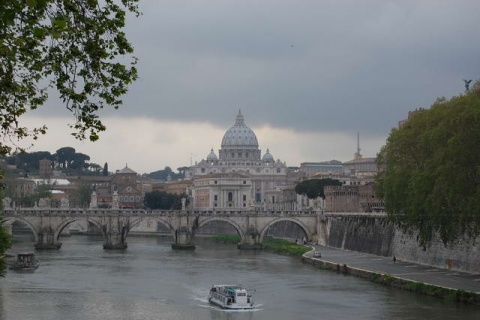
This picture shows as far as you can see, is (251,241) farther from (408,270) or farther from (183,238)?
(408,270)

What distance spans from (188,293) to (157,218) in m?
40.5

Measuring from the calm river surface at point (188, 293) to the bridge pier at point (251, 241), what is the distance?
17391 mm

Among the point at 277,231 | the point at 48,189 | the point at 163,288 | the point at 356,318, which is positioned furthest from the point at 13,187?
the point at 356,318

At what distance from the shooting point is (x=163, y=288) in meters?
46.2

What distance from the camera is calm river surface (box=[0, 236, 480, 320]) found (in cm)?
3656

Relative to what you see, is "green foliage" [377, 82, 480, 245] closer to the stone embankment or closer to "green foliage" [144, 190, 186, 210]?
the stone embankment

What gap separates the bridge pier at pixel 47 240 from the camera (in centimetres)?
7631

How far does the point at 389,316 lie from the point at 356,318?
3.84ft

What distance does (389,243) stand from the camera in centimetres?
5969

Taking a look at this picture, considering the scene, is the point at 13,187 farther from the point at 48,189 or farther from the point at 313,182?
the point at 313,182

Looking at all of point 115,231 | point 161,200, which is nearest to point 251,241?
point 115,231

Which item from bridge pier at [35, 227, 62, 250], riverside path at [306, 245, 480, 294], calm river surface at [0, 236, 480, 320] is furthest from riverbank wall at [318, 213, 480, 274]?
bridge pier at [35, 227, 62, 250]

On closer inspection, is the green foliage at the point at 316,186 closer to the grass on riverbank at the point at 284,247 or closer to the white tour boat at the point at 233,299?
the grass on riverbank at the point at 284,247

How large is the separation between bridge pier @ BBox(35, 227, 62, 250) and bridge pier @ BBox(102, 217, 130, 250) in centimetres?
396
